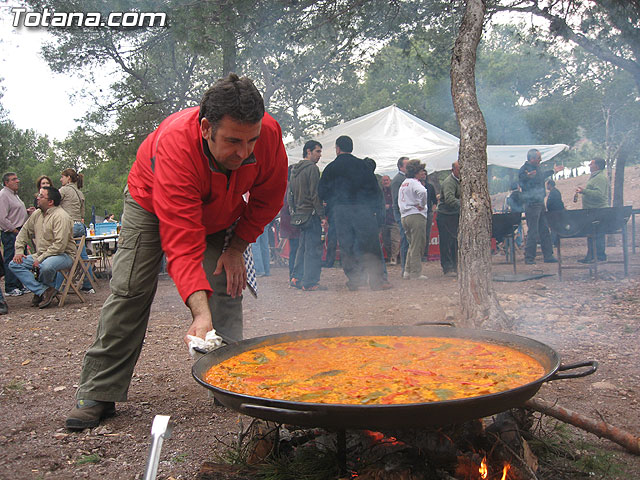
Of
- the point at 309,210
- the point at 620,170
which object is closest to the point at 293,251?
the point at 309,210

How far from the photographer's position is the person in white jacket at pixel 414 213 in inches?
348

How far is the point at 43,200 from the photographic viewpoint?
25.7 feet

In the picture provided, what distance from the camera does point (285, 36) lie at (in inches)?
310

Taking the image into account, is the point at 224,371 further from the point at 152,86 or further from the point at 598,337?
the point at 152,86

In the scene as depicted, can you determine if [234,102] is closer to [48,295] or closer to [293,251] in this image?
[48,295]

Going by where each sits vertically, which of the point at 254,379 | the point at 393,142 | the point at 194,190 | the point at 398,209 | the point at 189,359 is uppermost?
the point at 393,142

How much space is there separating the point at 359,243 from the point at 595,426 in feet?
19.1

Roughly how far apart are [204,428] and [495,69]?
27222mm

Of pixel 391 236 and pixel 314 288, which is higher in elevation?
pixel 391 236

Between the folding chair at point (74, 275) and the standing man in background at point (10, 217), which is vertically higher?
the standing man in background at point (10, 217)

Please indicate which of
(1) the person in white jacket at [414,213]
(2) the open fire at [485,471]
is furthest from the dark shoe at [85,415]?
(1) the person in white jacket at [414,213]

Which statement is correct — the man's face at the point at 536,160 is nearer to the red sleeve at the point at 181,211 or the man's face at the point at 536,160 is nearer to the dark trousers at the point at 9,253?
the red sleeve at the point at 181,211

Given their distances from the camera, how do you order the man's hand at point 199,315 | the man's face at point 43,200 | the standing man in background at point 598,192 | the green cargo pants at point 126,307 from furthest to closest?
1. the standing man in background at point 598,192
2. the man's face at point 43,200
3. the green cargo pants at point 126,307
4. the man's hand at point 199,315

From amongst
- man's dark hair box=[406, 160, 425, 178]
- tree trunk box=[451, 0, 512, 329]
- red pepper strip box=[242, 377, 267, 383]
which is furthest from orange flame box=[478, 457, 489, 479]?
man's dark hair box=[406, 160, 425, 178]
